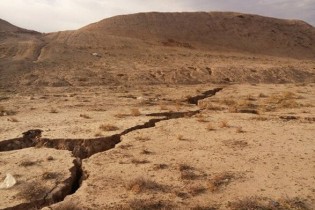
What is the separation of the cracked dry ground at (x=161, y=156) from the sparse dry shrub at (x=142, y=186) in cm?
1

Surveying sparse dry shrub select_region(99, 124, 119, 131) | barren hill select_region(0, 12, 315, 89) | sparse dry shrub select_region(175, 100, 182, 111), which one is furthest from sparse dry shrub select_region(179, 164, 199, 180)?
barren hill select_region(0, 12, 315, 89)

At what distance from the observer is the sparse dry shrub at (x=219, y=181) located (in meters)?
6.06

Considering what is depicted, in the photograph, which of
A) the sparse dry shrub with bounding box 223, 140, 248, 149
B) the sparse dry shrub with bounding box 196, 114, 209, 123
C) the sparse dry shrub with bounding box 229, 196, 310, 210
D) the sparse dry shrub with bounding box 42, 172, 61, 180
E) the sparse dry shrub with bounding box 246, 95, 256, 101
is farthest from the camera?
the sparse dry shrub with bounding box 246, 95, 256, 101

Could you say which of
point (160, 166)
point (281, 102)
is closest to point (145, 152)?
point (160, 166)

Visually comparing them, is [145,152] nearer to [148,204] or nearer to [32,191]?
[148,204]

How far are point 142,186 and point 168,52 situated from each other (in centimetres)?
2188

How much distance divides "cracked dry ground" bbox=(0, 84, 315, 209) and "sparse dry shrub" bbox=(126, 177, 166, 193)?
0.05 ft

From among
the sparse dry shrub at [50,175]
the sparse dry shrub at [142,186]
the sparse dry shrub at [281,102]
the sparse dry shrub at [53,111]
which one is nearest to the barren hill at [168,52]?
the sparse dry shrub at [53,111]

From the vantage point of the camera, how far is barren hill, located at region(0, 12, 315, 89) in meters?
20.1

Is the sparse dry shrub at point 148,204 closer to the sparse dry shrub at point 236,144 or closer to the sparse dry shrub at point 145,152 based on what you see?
the sparse dry shrub at point 145,152

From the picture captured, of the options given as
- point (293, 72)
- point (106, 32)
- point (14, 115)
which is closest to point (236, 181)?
point (14, 115)

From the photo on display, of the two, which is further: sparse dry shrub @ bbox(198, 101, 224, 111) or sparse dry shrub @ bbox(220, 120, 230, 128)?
sparse dry shrub @ bbox(198, 101, 224, 111)

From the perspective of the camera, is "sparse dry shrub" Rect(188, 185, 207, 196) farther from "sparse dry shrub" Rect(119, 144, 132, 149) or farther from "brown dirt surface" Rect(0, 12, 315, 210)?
"sparse dry shrub" Rect(119, 144, 132, 149)

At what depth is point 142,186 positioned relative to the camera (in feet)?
20.2
